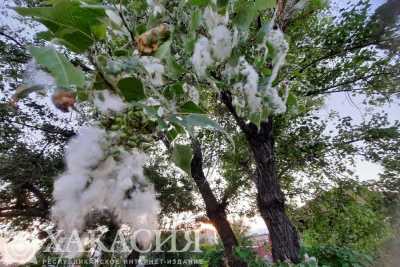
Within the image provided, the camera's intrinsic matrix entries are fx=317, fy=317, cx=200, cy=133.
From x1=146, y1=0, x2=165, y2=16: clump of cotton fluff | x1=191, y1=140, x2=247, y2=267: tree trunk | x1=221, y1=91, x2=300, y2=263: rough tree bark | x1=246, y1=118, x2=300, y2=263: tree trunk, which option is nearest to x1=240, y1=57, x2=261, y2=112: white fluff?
x1=146, y1=0, x2=165, y2=16: clump of cotton fluff

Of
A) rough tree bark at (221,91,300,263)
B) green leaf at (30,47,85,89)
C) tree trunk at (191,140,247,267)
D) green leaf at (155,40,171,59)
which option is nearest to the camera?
green leaf at (30,47,85,89)

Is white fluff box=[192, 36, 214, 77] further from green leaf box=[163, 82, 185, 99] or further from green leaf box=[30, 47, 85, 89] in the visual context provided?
green leaf box=[30, 47, 85, 89]

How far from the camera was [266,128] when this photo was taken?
3.17 metres

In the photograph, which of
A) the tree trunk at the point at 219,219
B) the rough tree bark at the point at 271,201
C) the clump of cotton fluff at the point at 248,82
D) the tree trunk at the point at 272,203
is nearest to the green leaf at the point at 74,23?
the clump of cotton fluff at the point at 248,82

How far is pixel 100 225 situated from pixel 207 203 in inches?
83.4

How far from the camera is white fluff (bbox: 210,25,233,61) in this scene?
334 millimetres

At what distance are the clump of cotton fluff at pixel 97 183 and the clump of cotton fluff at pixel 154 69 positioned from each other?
0.07 metres

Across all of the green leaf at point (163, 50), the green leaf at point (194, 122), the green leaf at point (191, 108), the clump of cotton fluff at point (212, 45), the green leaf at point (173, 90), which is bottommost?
the green leaf at point (194, 122)

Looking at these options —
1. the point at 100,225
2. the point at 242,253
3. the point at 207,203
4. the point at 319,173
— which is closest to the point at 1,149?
the point at 100,225

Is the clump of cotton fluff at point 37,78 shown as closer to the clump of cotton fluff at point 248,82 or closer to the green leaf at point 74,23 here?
the green leaf at point 74,23

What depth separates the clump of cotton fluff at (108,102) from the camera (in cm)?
29

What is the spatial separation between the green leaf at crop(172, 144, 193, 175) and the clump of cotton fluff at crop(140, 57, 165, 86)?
70 millimetres

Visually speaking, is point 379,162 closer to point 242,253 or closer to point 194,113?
point 242,253

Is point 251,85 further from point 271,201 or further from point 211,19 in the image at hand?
point 271,201
